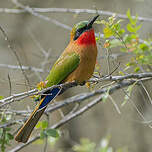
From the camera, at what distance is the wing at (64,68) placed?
290cm

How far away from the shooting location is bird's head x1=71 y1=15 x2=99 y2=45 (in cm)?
294

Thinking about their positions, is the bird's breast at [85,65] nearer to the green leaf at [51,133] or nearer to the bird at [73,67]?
the bird at [73,67]

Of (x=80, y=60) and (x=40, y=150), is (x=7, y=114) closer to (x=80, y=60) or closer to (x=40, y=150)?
(x=80, y=60)

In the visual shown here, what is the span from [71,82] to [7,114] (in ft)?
2.34

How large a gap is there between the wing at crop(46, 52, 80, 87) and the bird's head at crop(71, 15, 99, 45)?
141mm

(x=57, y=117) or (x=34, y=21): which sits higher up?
(x=34, y=21)

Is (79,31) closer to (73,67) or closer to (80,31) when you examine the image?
(80,31)

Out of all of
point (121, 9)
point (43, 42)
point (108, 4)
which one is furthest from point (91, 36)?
point (43, 42)

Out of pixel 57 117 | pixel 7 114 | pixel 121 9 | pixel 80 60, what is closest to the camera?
pixel 80 60

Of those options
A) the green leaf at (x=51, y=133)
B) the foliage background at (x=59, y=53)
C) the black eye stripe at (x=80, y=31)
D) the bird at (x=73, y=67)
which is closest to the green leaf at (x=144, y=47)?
the bird at (x=73, y=67)

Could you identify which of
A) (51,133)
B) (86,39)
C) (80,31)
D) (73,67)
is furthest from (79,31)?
(51,133)

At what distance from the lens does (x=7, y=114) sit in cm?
318

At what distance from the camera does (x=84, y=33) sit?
300 cm

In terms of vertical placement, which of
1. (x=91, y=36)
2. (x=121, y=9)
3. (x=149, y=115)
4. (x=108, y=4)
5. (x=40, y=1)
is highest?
(x=40, y=1)
